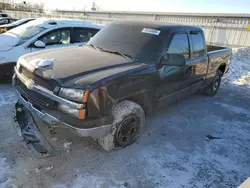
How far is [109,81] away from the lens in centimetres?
252

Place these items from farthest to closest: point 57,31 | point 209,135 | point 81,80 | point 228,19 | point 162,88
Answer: point 228,19 → point 57,31 → point 209,135 → point 162,88 → point 81,80

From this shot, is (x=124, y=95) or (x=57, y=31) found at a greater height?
(x=57, y=31)

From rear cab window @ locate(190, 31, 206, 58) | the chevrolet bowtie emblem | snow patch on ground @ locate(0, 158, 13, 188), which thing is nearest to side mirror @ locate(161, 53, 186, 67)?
rear cab window @ locate(190, 31, 206, 58)

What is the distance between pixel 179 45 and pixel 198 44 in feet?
2.72

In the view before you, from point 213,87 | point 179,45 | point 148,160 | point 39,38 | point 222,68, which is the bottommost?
point 148,160

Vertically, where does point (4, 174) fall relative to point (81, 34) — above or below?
below

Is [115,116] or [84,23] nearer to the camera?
[115,116]

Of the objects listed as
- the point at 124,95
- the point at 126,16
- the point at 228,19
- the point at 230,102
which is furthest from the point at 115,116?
the point at 126,16

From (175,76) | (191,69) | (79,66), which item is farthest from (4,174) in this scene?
(191,69)

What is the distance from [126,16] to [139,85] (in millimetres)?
19074

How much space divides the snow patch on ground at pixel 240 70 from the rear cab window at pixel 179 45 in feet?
13.7

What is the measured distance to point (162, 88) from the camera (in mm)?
3467

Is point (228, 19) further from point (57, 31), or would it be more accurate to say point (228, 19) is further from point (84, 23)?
point (57, 31)

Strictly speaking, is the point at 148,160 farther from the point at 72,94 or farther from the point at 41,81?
the point at 41,81
